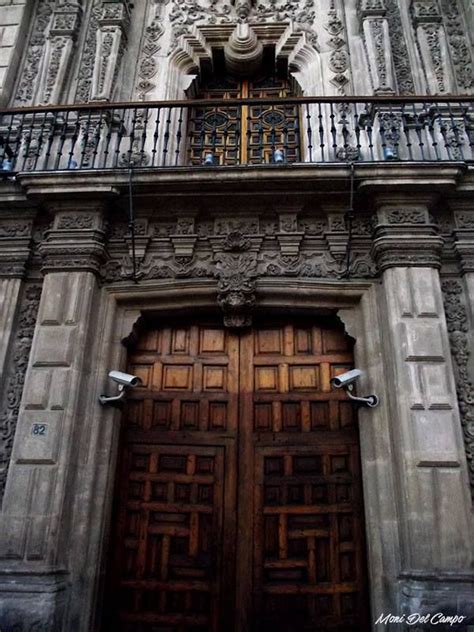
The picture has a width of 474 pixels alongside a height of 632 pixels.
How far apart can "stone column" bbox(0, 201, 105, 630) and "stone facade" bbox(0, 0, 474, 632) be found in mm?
14

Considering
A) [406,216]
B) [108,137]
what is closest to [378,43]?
[406,216]

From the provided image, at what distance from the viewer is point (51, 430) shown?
4.20 m

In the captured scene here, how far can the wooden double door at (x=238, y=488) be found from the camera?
4.11m

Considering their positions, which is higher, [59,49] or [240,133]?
[59,49]

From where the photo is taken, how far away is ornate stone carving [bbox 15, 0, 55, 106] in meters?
6.40

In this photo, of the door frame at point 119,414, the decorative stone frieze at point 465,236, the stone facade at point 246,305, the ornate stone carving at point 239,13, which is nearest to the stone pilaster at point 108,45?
the stone facade at point 246,305

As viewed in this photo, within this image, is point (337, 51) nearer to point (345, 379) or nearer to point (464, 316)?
point (464, 316)

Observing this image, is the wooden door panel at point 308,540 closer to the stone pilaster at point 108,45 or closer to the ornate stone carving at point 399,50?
the ornate stone carving at point 399,50

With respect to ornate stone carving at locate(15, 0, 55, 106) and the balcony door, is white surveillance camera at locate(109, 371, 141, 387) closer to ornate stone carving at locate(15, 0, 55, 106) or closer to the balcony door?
Answer: the balcony door

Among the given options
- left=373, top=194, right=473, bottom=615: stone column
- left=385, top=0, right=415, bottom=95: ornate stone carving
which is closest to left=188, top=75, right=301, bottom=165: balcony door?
left=385, top=0, right=415, bottom=95: ornate stone carving

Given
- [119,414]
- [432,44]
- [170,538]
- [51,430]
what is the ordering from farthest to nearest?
[432,44], [119,414], [170,538], [51,430]

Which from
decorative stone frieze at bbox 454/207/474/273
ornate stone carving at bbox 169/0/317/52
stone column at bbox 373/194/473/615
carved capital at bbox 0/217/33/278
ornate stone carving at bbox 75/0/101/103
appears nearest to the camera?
stone column at bbox 373/194/473/615

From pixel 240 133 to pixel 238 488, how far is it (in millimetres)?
4390

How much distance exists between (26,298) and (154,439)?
1982 mm
